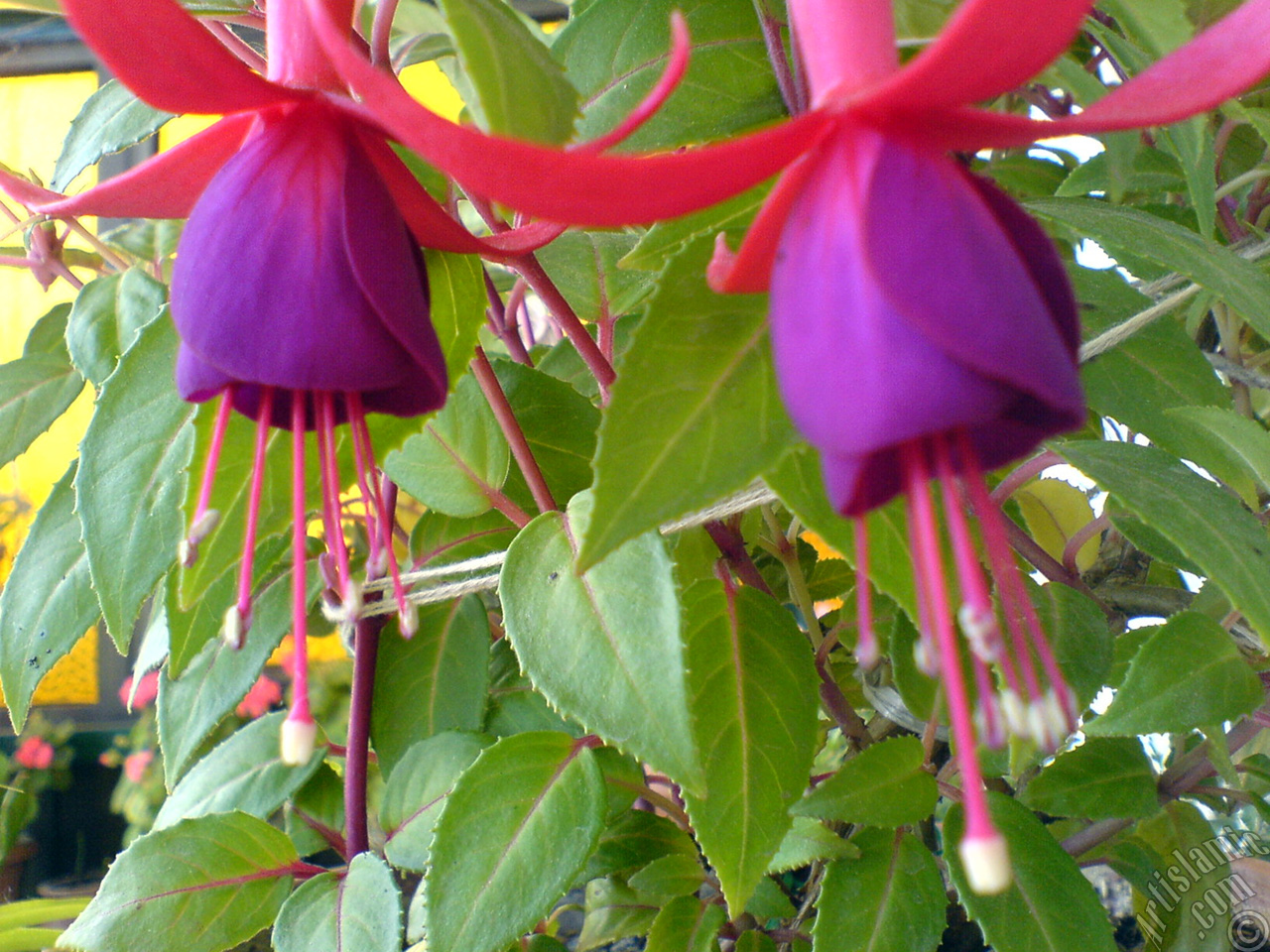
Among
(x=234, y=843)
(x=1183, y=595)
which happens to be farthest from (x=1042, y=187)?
(x=234, y=843)

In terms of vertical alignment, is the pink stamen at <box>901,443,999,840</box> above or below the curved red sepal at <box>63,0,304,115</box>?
below

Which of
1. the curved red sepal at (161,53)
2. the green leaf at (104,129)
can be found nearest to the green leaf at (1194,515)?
the curved red sepal at (161,53)

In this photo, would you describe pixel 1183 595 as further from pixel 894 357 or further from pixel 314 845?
pixel 314 845

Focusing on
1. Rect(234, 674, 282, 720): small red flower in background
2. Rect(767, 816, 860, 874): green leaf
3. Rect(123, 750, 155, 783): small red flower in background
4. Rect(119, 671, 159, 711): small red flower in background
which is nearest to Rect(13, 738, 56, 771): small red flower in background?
Rect(119, 671, 159, 711): small red flower in background

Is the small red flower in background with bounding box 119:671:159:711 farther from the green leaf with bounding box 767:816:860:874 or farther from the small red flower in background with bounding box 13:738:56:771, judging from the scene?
the green leaf with bounding box 767:816:860:874

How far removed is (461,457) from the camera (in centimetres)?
46

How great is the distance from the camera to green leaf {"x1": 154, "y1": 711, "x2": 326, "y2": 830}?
1.75 feet

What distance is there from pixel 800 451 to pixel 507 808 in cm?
23

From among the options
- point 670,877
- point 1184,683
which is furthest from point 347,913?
point 1184,683

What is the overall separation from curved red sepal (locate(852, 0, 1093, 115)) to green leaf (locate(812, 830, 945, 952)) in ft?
1.12

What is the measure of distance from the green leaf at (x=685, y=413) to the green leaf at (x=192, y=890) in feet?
1.30

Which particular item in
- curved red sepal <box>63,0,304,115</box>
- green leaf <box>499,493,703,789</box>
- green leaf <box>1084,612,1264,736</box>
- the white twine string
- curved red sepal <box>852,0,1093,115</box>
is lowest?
green leaf <box>1084,612,1264,736</box>

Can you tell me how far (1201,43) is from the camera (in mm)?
172

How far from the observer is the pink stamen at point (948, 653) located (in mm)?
170
